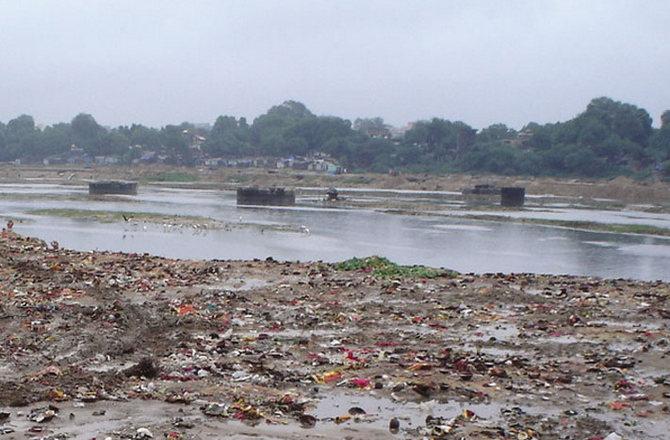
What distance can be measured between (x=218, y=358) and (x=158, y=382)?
4.70ft

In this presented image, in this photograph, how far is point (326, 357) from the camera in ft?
35.1

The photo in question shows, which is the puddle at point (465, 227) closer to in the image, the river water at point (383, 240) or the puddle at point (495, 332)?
the river water at point (383, 240)

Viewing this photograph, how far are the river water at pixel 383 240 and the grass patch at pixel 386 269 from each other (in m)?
6.05

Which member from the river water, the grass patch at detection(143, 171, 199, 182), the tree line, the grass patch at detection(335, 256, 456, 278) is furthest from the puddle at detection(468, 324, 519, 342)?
the grass patch at detection(143, 171, 199, 182)

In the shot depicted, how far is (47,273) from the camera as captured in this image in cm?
1638

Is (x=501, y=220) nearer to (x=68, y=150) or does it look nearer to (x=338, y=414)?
(x=338, y=414)

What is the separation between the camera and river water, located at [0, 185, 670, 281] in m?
27.5

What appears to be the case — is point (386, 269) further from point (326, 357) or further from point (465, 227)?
point (465, 227)

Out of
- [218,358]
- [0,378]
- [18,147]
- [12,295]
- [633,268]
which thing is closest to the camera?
[0,378]

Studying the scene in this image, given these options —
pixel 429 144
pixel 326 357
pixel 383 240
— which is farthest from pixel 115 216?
pixel 429 144

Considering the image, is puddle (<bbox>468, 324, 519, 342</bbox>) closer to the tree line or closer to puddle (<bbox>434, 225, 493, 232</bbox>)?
puddle (<bbox>434, 225, 493, 232</bbox>)

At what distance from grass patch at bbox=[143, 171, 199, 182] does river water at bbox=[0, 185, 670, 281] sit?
54.0 meters

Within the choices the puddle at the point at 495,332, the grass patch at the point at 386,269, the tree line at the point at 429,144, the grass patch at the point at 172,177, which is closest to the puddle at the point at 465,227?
the grass patch at the point at 386,269

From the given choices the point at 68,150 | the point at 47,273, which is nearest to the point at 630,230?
the point at 47,273
